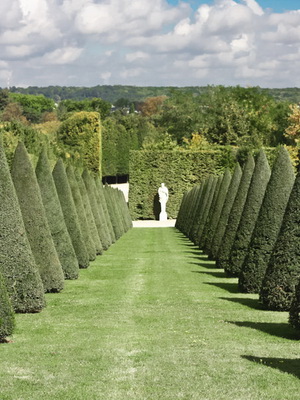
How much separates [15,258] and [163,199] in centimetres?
4776

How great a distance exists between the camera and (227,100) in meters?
82.6

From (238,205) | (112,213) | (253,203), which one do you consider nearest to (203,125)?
(112,213)

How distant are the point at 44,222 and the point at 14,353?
638cm

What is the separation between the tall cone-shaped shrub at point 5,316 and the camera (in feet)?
33.3

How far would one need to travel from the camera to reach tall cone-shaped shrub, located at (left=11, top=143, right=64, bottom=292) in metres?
15.5

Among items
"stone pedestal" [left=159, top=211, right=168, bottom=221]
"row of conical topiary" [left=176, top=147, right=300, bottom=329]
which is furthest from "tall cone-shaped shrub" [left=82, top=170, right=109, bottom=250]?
"stone pedestal" [left=159, top=211, right=168, bottom=221]

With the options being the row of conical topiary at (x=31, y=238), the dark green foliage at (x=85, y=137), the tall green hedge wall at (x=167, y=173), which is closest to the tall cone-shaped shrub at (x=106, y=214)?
the row of conical topiary at (x=31, y=238)

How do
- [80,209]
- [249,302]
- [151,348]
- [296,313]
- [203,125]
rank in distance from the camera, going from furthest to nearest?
[203,125], [80,209], [249,302], [296,313], [151,348]

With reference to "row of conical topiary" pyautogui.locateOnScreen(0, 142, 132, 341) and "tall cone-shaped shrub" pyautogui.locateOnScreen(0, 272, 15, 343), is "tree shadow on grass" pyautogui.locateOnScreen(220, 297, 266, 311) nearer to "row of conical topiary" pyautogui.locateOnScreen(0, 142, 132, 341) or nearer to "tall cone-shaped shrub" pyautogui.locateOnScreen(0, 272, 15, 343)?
"row of conical topiary" pyautogui.locateOnScreen(0, 142, 132, 341)

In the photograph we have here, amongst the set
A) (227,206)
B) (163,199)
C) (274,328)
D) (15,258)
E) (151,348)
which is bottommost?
(163,199)

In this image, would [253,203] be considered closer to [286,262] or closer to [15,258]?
[286,262]

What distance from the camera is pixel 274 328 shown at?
11.5m

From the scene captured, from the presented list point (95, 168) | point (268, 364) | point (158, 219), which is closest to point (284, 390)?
point (268, 364)

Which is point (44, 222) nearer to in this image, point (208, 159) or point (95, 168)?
point (208, 159)
